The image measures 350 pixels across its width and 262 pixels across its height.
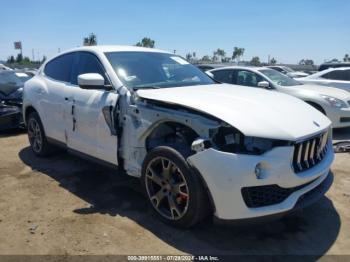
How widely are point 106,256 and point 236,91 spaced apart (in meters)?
2.19

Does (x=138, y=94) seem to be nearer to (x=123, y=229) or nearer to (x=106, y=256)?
(x=123, y=229)

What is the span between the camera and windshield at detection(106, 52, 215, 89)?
4344mm

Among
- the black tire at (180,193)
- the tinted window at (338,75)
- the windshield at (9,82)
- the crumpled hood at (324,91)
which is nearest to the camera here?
the black tire at (180,193)

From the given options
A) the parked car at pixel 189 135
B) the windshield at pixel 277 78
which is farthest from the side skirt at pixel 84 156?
the windshield at pixel 277 78

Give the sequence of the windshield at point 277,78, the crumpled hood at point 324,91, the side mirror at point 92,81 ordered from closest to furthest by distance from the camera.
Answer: the side mirror at point 92,81 → the crumpled hood at point 324,91 → the windshield at point 277,78

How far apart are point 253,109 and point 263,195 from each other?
2.59 feet

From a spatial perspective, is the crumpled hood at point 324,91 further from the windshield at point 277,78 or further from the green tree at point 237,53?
the green tree at point 237,53

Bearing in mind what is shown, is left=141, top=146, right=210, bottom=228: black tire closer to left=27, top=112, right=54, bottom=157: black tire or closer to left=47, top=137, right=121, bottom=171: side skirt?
left=47, top=137, right=121, bottom=171: side skirt

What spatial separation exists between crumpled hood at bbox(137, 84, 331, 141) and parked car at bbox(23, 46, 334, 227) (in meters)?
0.01

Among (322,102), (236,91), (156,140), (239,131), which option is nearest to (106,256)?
(156,140)

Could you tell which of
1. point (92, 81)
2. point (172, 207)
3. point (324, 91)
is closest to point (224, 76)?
point (324, 91)

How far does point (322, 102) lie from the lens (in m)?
7.77

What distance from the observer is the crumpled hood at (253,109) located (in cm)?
316

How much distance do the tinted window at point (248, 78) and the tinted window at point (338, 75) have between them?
9.74ft
